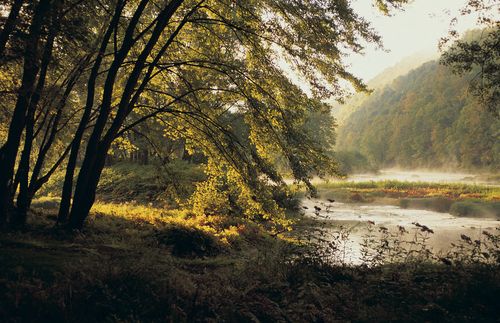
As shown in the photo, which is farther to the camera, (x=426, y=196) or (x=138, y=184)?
(x=426, y=196)

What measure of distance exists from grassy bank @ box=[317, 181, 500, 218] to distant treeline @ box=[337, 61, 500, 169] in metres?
34.9

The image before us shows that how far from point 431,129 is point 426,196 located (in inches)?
2675

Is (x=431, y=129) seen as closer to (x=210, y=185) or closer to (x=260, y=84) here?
(x=210, y=185)

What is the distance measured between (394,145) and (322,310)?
107 meters

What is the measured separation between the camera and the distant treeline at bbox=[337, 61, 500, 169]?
3044 inches

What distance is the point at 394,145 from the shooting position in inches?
4146

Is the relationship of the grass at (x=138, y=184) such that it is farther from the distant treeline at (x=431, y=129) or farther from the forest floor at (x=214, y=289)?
the distant treeline at (x=431, y=129)

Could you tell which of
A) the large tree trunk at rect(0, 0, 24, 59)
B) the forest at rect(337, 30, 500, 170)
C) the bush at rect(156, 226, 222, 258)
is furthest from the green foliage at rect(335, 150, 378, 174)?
the large tree trunk at rect(0, 0, 24, 59)

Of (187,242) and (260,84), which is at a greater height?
(260,84)

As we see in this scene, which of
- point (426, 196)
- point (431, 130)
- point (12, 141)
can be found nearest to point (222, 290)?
point (12, 141)

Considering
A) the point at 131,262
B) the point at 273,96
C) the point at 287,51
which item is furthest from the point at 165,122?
the point at 131,262

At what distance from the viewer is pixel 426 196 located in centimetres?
3716

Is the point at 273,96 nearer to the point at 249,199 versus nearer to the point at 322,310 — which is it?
the point at 249,199

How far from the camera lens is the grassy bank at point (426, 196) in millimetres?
27734
